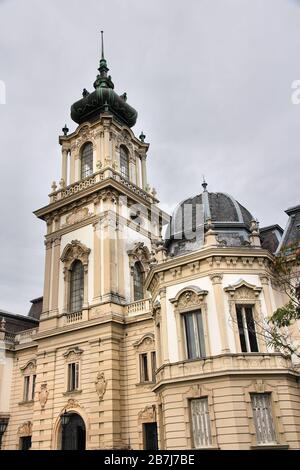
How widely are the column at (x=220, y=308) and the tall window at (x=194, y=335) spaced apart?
1.15 m

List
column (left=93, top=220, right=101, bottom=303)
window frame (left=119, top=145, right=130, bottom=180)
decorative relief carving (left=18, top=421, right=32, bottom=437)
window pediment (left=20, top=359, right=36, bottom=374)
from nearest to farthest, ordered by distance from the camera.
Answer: column (left=93, top=220, right=101, bottom=303)
decorative relief carving (left=18, top=421, right=32, bottom=437)
window pediment (left=20, top=359, right=36, bottom=374)
window frame (left=119, top=145, right=130, bottom=180)

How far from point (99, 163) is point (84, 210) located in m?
4.05

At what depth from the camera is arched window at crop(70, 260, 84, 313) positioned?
31766 millimetres

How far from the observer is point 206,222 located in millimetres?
24312

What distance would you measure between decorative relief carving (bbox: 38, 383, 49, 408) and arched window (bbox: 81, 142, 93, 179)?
53.8 feet

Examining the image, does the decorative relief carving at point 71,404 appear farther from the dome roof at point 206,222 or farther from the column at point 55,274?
the dome roof at point 206,222

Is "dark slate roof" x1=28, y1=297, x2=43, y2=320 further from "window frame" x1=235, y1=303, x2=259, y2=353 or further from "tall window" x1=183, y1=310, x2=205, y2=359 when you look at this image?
"window frame" x1=235, y1=303, x2=259, y2=353

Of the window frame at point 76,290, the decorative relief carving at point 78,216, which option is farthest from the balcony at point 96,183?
the window frame at point 76,290

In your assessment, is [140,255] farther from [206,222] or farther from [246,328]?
[246,328]

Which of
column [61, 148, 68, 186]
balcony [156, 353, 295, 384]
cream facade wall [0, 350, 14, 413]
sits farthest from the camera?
column [61, 148, 68, 186]

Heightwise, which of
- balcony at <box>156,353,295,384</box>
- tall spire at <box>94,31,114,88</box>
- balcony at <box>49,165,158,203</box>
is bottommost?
balcony at <box>156,353,295,384</box>

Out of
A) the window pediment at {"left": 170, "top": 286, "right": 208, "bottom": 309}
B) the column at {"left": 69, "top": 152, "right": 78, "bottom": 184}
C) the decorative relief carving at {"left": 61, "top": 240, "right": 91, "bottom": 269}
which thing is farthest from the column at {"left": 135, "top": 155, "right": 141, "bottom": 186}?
the window pediment at {"left": 170, "top": 286, "right": 208, "bottom": 309}

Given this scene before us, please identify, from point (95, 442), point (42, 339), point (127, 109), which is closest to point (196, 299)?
point (95, 442)
